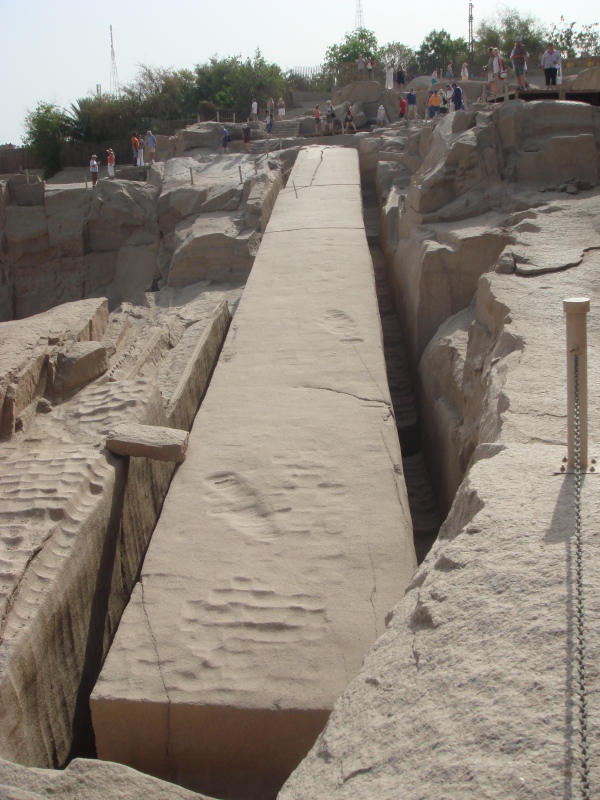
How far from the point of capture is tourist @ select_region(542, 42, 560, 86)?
10430mm

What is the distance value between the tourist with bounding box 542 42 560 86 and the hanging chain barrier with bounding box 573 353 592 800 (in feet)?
30.8

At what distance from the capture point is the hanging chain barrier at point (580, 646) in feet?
5.23

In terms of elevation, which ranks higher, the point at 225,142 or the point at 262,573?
the point at 225,142

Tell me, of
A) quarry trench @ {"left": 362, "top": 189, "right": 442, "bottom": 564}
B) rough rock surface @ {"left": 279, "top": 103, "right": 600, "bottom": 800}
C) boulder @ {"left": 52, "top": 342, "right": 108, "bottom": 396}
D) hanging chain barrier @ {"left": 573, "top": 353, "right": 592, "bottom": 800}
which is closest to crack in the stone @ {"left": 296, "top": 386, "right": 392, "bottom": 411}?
rough rock surface @ {"left": 279, "top": 103, "right": 600, "bottom": 800}

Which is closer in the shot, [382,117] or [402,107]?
[402,107]

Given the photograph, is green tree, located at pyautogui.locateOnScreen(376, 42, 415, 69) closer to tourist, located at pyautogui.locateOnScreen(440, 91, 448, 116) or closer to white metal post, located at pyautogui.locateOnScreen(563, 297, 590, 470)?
tourist, located at pyautogui.locateOnScreen(440, 91, 448, 116)

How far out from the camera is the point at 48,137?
21328 mm

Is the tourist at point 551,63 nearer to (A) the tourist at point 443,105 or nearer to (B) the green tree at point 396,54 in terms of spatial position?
(A) the tourist at point 443,105

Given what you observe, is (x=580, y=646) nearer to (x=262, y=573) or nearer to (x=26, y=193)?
(x=262, y=573)

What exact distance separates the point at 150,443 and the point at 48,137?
19.7 m

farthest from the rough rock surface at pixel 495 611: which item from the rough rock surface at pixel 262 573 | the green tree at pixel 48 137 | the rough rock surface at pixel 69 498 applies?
the green tree at pixel 48 137

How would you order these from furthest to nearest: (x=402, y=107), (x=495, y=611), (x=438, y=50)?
(x=438, y=50)
(x=402, y=107)
(x=495, y=611)

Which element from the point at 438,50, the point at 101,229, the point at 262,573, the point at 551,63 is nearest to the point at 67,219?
the point at 101,229

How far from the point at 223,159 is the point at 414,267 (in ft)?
22.8
